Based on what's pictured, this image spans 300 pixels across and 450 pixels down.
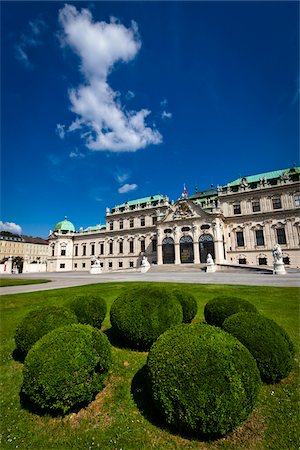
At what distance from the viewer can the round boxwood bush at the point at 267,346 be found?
492 cm

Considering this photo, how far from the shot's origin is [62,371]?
13.5 feet

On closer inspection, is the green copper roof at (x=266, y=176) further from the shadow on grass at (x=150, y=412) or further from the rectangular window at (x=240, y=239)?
the shadow on grass at (x=150, y=412)

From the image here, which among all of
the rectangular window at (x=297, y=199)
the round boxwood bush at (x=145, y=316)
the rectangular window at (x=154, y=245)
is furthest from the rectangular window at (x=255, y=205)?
the round boxwood bush at (x=145, y=316)

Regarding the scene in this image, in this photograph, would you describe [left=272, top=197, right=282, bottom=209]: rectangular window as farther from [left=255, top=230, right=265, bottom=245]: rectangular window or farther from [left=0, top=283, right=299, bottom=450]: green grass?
[left=0, top=283, right=299, bottom=450]: green grass

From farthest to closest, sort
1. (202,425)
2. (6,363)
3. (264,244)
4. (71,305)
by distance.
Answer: (264,244) → (71,305) → (6,363) → (202,425)

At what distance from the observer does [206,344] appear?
3666 mm

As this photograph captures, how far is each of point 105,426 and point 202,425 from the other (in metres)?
1.86

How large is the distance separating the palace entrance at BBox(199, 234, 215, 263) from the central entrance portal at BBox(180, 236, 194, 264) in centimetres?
186

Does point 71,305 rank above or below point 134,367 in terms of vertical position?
above

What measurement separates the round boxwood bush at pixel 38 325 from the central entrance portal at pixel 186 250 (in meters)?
40.9

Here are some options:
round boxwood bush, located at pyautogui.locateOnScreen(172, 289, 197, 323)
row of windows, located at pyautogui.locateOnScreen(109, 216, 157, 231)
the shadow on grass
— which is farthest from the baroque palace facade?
the shadow on grass

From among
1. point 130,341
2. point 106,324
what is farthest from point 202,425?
point 106,324

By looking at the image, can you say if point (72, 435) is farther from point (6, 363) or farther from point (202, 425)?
point (6, 363)

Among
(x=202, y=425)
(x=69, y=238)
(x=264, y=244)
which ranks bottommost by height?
(x=202, y=425)
